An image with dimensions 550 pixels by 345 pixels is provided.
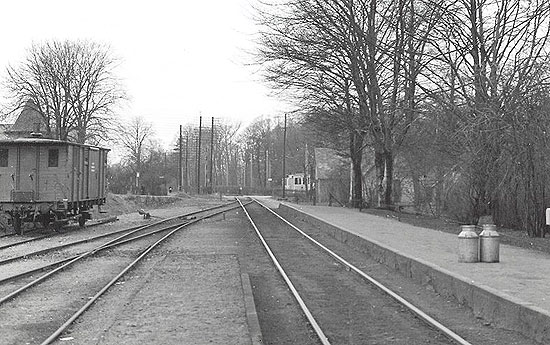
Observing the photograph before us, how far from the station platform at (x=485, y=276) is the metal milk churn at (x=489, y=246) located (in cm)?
21

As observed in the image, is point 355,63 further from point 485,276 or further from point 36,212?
point 485,276

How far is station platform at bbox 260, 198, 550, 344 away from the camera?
8.68m

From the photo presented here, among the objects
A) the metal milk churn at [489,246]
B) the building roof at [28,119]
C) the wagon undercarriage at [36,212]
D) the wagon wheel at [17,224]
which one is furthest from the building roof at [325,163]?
the metal milk churn at [489,246]

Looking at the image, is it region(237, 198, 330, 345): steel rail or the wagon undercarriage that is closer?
region(237, 198, 330, 345): steel rail

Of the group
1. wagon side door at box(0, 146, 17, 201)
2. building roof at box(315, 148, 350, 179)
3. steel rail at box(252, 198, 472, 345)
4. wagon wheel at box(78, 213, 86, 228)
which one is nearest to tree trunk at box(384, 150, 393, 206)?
wagon wheel at box(78, 213, 86, 228)

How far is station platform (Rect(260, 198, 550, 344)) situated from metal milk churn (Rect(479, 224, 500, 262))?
0.70ft

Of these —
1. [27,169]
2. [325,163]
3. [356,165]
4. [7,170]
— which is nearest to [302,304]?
[27,169]

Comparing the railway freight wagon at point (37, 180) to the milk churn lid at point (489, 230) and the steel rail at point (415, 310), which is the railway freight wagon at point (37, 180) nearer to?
the steel rail at point (415, 310)

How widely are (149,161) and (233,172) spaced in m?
56.6

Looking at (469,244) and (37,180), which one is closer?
(469,244)

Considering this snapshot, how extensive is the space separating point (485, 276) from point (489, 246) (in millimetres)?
2201

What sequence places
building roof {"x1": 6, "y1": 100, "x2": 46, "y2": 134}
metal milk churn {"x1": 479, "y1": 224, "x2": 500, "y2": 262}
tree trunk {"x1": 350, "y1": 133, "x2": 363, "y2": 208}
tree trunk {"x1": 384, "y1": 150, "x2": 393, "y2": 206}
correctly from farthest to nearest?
building roof {"x1": 6, "y1": 100, "x2": 46, "y2": 134}, tree trunk {"x1": 350, "y1": 133, "x2": 363, "y2": 208}, tree trunk {"x1": 384, "y1": 150, "x2": 393, "y2": 206}, metal milk churn {"x1": 479, "y1": 224, "x2": 500, "y2": 262}

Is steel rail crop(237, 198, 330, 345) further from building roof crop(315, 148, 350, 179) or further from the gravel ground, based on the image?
building roof crop(315, 148, 350, 179)

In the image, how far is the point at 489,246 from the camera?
13.9 metres
